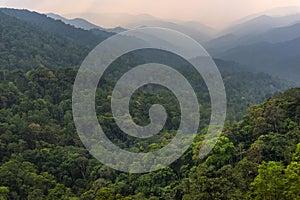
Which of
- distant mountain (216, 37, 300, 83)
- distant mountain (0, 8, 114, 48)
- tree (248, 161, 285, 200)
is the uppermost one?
distant mountain (0, 8, 114, 48)

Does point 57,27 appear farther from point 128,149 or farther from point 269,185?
point 269,185

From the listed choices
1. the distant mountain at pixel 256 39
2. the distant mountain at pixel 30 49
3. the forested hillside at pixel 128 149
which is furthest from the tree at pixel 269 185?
the distant mountain at pixel 256 39

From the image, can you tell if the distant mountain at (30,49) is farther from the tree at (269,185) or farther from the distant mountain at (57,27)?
the tree at (269,185)

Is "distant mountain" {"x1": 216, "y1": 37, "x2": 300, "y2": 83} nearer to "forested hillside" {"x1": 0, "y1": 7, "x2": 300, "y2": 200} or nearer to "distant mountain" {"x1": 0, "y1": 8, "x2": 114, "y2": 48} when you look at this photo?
"distant mountain" {"x1": 0, "y1": 8, "x2": 114, "y2": 48}

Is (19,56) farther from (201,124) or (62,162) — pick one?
(62,162)

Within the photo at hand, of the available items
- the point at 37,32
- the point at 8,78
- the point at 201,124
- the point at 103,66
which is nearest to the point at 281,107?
the point at 201,124

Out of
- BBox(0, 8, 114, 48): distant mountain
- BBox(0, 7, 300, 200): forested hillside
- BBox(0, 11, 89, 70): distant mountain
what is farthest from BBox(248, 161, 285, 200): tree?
BBox(0, 8, 114, 48): distant mountain

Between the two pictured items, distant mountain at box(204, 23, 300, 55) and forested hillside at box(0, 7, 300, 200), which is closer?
forested hillside at box(0, 7, 300, 200)

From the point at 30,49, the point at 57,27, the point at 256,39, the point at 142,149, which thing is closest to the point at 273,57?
the point at 256,39

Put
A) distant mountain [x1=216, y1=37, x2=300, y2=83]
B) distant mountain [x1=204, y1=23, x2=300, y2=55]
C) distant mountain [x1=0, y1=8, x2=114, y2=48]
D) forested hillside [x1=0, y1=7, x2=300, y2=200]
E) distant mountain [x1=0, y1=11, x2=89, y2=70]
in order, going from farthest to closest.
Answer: distant mountain [x1=204, y1=23, x2=300, y2=55]
distant mountain [x1=216, y1=37, x2=300, y2=83]
distant mountain [x1=0, y1=8, x2=114, y2=48]
distant mountain [x1=0, y1=11, x2=89, y2=70]
forested hillside [x1=0, y1=7, x2=300, y2=200]
